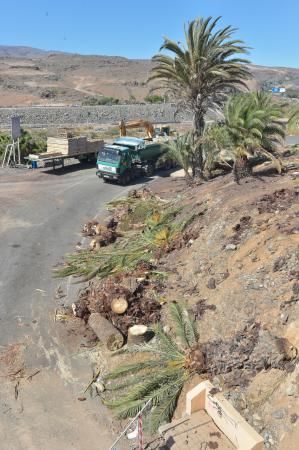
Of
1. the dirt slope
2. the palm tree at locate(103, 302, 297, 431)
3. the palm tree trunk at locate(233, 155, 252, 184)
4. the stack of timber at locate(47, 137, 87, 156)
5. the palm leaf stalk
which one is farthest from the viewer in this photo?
the stack of timber at locate(47, 137, 87, 156)

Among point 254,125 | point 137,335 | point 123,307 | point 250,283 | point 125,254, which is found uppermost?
point 254,125

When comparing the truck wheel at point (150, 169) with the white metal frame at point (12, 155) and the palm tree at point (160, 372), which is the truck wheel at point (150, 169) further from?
the palm tree at point (160, 372)

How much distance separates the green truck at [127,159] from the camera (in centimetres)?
2758

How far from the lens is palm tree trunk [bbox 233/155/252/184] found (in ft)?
60.1

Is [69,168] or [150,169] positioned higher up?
[150,169]

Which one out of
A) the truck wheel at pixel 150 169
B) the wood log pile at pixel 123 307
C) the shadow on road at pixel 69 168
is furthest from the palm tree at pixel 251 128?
the shadow on road at pixel 69 168

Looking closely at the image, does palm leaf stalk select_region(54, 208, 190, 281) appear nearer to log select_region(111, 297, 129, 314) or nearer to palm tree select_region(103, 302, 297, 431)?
log select_region(111, 297, 129, 314)

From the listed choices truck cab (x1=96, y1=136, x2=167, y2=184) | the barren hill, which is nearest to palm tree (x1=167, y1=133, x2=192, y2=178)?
truck cab (x1=96, y1=136, x2=167, y2=184)

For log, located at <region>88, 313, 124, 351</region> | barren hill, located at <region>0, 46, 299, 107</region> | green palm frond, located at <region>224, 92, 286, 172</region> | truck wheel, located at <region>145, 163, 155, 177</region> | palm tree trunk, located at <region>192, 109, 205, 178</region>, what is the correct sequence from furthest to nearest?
barren hill, located at <region>0, 46, 299, 107</region> < truck wheel, located at <region>145, 163, 155, 177</region> < palm tree trunk, located at <region>192, 109, 205, 178</region> < green palm frond, located at <region>224, 92, 286, 172</region> < log, located at <region>88, 313, 124, 351</region>

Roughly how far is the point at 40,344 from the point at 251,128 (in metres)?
11.3

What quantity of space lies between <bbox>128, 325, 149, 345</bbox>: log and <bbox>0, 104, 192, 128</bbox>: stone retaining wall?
49881 millimetres

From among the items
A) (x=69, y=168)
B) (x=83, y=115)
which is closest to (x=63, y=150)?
(x=69, y=168)

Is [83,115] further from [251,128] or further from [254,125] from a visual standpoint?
[254,125]

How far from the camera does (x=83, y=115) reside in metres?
67.1
